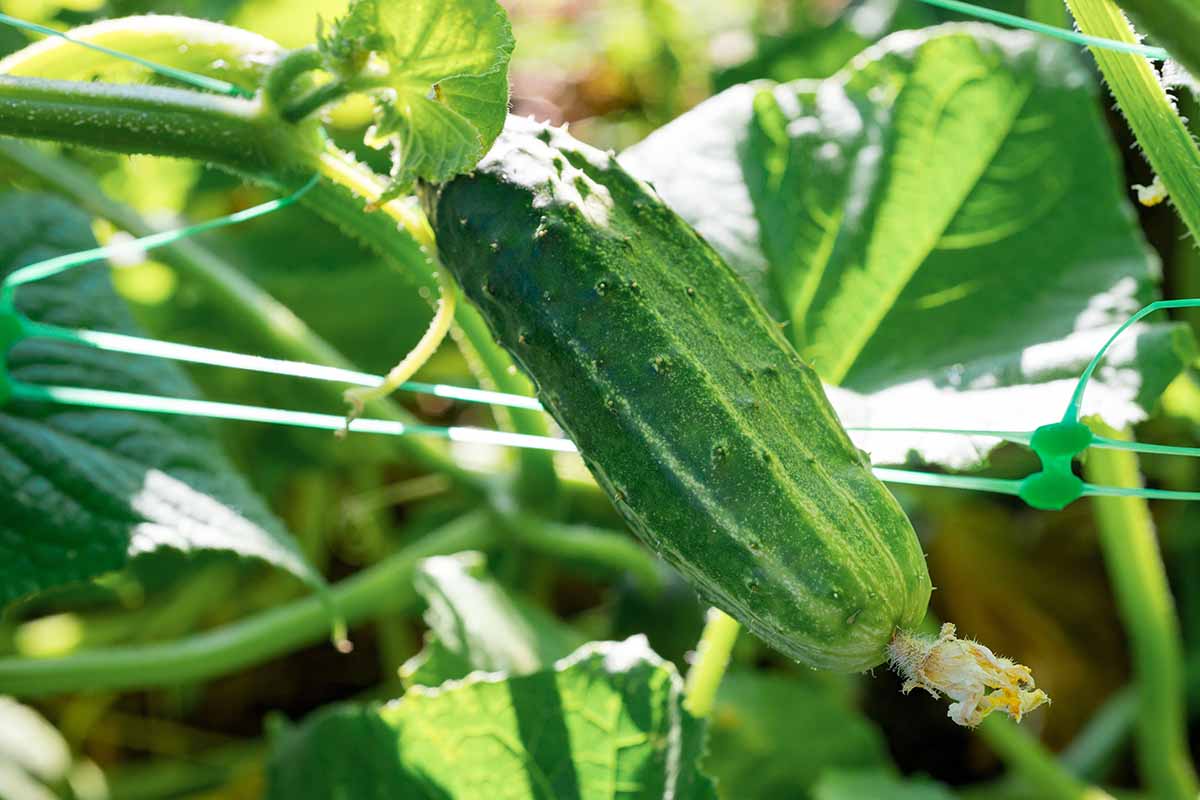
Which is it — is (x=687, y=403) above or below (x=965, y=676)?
above

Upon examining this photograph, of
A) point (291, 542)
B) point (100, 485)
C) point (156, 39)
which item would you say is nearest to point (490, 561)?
point (291, 542)

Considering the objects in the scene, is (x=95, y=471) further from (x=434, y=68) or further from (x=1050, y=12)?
(x=1050, y=12)

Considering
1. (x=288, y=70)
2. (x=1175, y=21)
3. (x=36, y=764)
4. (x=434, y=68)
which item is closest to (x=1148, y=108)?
(x=1175, y=21)

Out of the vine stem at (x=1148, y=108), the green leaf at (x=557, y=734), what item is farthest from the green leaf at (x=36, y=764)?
the vine stem at (x=1148, y=108)

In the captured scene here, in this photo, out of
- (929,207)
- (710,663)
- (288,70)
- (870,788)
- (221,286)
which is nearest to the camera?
(288,70)

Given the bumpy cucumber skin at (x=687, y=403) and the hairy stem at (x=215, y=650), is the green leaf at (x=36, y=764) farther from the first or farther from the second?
the bumpy cucumber skin at (x=687, y=403)

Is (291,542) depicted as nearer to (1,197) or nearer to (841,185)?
(1,197)
